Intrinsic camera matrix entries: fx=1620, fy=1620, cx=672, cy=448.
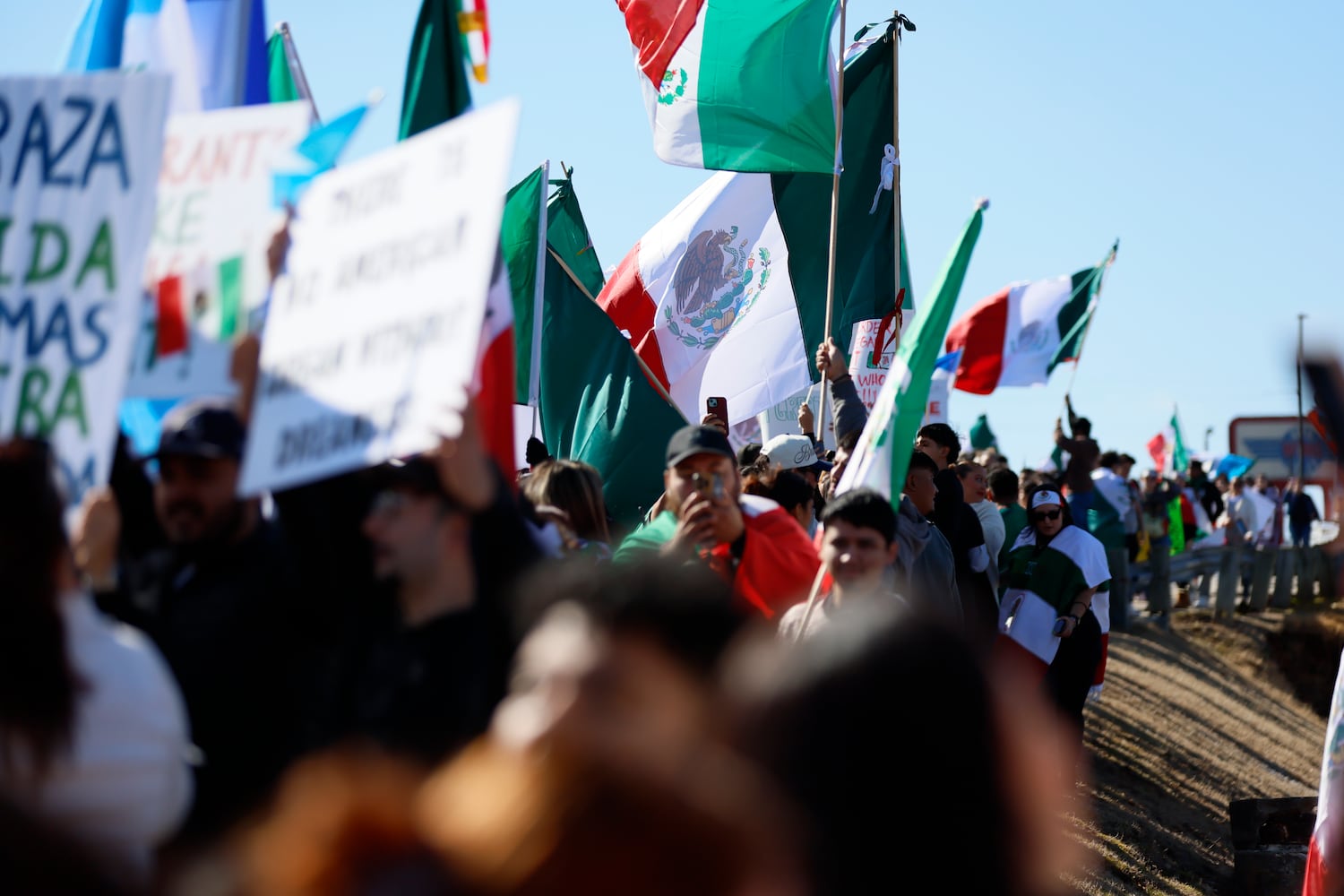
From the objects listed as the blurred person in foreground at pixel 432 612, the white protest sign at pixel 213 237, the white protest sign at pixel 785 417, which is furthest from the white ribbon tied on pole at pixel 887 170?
the blurred person in foreground at pixel 432 612

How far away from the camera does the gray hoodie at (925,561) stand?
633 centimetres

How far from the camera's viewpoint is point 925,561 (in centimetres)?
657

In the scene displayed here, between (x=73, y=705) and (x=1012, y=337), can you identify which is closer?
(x=73, y=705)

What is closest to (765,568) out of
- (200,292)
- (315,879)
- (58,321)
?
(200,292)

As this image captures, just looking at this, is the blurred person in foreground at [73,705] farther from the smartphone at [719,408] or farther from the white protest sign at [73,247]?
the smartphone at [719,408]

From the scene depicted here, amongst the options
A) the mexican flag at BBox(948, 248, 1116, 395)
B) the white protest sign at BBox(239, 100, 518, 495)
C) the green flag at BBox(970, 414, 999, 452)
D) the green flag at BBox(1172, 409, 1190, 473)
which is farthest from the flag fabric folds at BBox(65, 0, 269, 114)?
the green flag at BBox(1172, 409, 1190, 473)

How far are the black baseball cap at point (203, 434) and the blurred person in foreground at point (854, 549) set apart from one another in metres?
1.64

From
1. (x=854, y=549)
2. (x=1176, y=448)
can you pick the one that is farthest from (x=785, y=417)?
(x=1176, y=448)

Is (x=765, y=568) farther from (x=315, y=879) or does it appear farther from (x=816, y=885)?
(x=315, y=879)

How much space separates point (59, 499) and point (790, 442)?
16.7ft

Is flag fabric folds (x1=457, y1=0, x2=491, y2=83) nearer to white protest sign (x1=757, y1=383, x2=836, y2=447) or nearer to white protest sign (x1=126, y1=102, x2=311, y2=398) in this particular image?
white protest sign (x1=126, y1=102, x2=311, y2=398)

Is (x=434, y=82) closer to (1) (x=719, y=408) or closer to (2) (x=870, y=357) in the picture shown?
(1) (x=719, y=408)

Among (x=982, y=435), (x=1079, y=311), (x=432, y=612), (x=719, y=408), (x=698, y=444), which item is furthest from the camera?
(x=982, y=435)

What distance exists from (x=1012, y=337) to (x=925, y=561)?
9274 millimetres
